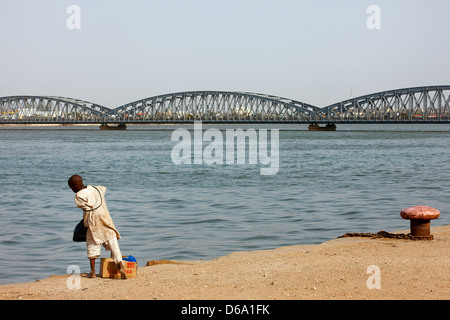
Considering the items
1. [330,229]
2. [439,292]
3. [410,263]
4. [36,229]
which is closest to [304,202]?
[330,229]

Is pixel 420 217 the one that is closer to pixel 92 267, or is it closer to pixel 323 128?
pixel 92 267

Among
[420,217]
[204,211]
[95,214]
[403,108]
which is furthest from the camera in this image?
[403,108]

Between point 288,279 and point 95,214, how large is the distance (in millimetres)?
2967

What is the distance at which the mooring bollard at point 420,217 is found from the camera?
13.1m

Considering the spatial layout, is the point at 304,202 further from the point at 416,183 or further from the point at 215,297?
the point at 215,297

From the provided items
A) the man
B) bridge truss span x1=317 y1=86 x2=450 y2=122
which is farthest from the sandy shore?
bridge truss span x1=317 y1=86 x2=450 y2=122

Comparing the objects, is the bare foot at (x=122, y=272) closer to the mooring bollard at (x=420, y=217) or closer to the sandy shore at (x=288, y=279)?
the sandy shore at (x=288, y=279)

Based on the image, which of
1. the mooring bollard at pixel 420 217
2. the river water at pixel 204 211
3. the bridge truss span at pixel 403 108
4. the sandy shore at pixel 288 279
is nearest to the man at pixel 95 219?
the sandy shore at pixel 288 279

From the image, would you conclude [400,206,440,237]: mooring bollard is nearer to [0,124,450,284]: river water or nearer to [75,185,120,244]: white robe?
[0,124,450,284]: river water

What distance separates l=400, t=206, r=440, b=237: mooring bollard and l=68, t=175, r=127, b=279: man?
599 cm

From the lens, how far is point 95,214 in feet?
32.9

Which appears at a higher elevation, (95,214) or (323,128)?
(323,128)

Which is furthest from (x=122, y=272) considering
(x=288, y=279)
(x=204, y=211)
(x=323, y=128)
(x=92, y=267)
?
(x=323, y=128)
